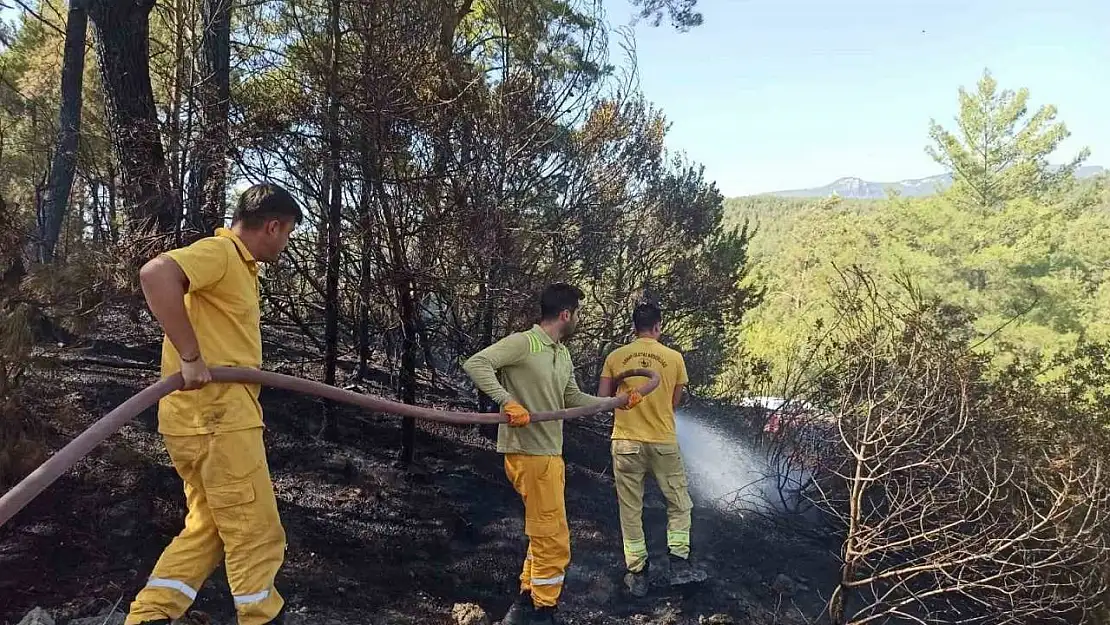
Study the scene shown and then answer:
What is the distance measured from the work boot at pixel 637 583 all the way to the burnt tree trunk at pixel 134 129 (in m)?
3.84

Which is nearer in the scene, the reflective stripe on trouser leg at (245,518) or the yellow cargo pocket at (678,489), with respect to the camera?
the reflective stripe on trouser leg at (245,518)

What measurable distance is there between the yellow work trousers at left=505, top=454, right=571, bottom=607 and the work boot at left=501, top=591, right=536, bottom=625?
8 centimetres

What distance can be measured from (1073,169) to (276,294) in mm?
38026

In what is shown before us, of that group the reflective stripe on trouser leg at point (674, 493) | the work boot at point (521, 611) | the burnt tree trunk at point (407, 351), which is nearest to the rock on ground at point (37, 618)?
the work boot at point (521, 611)

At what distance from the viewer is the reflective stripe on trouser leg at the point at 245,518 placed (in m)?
2.54

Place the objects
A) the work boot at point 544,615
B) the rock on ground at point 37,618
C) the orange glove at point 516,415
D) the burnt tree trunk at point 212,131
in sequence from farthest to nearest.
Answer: the burnt tree trunk at point 212,131 < the work boot at point 544,615 < the orange glove at point 516,415 < the rock on ground at point 37,618

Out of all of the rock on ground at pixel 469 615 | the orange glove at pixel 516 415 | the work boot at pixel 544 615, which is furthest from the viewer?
the rock on ground at pixel 469 615

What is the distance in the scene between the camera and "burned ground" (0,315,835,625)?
3.66 metres

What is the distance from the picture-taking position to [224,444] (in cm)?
253

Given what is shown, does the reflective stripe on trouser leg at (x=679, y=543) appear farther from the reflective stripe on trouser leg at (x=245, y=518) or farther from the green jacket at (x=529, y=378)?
the reflective stripe on trouser leg at (x=245, y=518)

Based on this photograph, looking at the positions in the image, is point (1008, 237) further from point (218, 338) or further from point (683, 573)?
point (218, 338)

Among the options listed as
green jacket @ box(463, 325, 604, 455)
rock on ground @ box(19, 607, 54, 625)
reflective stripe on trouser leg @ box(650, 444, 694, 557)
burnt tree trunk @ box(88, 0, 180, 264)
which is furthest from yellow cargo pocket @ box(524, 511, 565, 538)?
burnt tree trunk @ box(88, 0, 180, 264)

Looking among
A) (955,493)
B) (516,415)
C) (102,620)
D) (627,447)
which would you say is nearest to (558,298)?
(516,415)

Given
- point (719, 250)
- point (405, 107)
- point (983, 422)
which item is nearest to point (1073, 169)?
point (719, 250)
